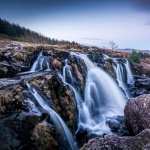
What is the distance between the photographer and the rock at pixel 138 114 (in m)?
10.8

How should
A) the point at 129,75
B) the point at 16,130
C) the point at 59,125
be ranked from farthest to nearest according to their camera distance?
1. the point at 129,75
2. the point at 59,125
3. the point at 16,130

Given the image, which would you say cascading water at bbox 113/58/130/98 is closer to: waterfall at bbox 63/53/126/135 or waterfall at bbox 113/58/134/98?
waterfall at bbox 113/58/134/98

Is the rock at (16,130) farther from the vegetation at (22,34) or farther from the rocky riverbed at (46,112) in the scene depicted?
the vegetation at (22,34)

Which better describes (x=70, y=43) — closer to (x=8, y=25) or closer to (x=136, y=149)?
(x=8, y=25)

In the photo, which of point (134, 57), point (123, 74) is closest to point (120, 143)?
point (123, 74)

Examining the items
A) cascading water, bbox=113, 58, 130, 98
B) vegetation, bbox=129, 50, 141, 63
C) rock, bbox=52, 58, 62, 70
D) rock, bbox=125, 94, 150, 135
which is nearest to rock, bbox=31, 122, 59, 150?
rock, bbox=125, 94, 150, 135

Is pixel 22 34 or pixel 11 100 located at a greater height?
pixel 22 34

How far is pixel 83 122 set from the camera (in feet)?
45.6

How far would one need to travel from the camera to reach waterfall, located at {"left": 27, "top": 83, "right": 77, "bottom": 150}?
1091 cm

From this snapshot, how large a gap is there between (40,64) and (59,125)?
267 inches

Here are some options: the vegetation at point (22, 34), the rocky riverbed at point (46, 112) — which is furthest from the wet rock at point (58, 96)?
the vegetation at point (22, 34)

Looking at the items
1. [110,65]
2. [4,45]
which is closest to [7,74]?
[4,45]

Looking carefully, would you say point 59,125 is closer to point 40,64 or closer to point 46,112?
point 46,112

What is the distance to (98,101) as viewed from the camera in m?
16.4
